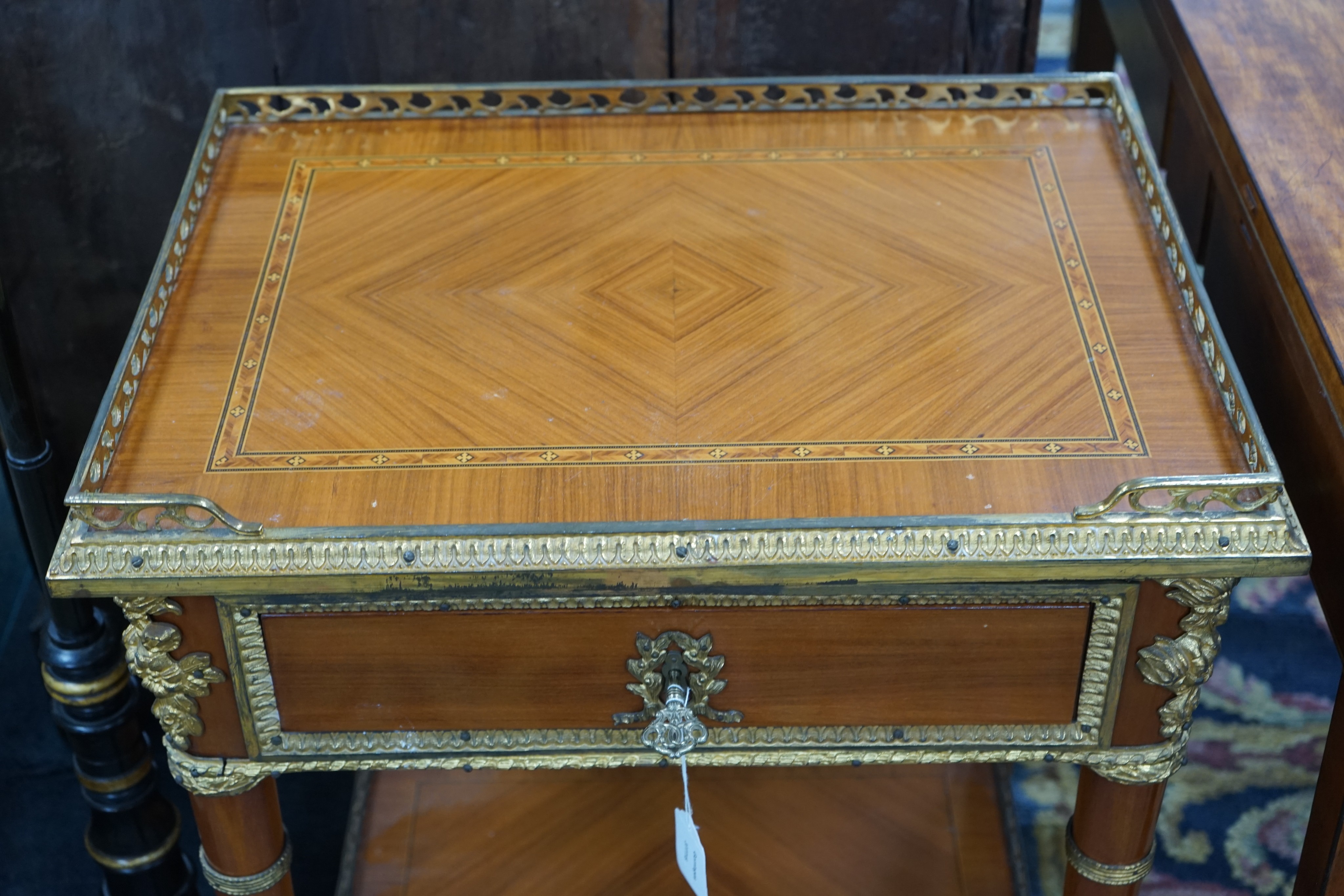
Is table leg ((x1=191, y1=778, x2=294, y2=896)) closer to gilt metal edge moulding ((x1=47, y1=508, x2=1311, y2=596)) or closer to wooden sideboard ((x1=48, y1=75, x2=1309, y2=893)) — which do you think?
wooden sideboard ((x1=48, y1=75, x2=1309, y2=893))

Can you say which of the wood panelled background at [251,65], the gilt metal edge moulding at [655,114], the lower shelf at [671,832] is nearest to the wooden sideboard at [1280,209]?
the gilt metal edge moulding at [655,114]

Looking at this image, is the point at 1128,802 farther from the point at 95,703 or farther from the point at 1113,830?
the point at 95,703

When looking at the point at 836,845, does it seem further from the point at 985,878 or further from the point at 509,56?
the point at 509,56

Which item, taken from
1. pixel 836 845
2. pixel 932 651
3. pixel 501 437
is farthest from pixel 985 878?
pixel 501 437

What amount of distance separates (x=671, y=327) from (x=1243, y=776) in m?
0.86

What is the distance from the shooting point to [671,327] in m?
1.09

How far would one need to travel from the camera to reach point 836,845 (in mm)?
1328

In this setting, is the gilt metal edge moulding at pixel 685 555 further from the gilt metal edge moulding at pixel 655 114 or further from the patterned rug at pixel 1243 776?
the patterned rug at pixel 1243 776

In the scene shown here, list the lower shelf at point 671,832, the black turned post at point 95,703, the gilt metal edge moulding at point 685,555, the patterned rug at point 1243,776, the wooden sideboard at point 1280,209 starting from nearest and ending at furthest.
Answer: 1. the gilt metal edge moulding at point 685,555
2. the wooden sideboard at point 1280,209
3. the black turned post at point 95,703
4. the lower shelf at point 671,832
5. the patterned rug at point 1243,776

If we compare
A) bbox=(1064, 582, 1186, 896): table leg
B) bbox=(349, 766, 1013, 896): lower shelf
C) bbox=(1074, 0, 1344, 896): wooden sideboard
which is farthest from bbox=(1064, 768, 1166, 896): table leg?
bbox=(349, 766, 1013, 896): lower shelf

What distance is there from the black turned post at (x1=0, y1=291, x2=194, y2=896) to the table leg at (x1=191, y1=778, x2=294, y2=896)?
0.20m

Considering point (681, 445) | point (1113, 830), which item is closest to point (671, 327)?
point (681, 445)

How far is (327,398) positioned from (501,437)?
13 cm

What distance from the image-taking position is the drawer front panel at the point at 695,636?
96 centimetres
